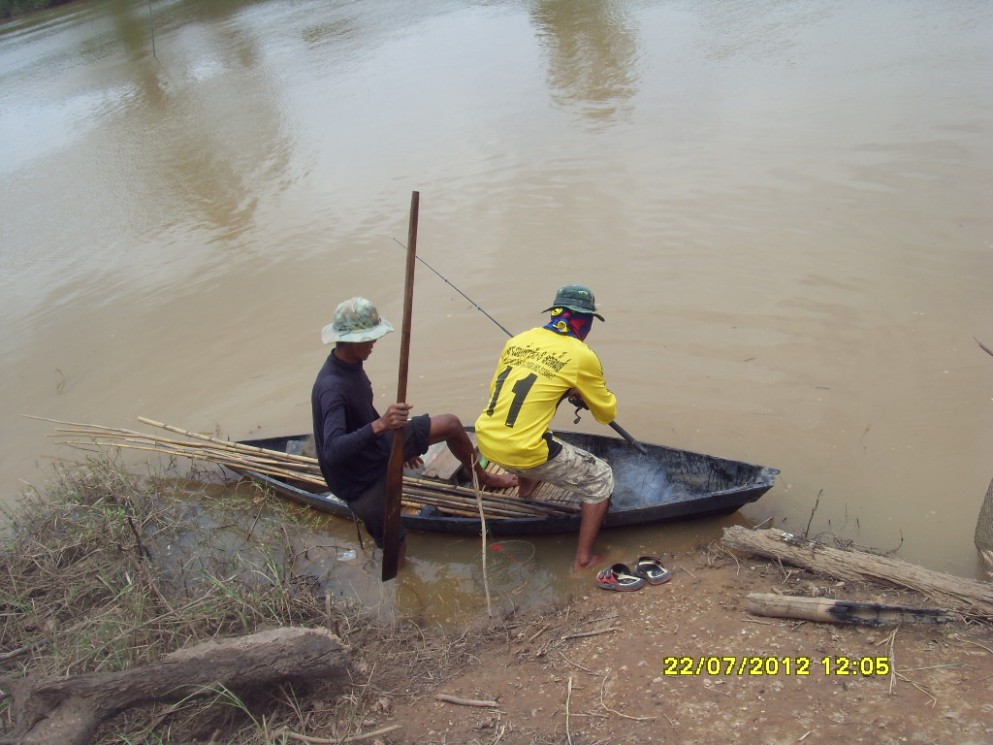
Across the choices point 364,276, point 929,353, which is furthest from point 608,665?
point 364,276

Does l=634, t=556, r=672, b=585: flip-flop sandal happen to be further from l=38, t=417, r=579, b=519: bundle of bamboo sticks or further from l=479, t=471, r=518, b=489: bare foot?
l=479, t=471, r=518, b=489: bare foot

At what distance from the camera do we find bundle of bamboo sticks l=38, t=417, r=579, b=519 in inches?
175

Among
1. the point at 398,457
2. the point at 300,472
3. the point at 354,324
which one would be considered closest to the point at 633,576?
the point at 398,457

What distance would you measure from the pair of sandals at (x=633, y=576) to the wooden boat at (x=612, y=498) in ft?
0.99

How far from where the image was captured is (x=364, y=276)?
8047 mm

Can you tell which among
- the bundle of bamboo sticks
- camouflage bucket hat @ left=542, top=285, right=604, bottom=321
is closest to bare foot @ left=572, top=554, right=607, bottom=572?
the bundle of bamboo sticks

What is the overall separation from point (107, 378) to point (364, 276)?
2.67 metres

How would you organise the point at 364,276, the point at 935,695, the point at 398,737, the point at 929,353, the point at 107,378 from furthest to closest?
the point at 364,276, the point at 107,378, the point at 929,353, the point at 398,737, the point at 935,695

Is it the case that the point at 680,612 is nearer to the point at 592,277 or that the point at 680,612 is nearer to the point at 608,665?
the point at 608,665

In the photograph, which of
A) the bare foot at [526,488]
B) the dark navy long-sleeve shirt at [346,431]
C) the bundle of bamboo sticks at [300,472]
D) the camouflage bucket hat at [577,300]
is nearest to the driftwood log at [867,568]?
the bundle of bamboo sticks at [300,472]

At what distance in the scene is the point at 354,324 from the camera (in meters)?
3.63

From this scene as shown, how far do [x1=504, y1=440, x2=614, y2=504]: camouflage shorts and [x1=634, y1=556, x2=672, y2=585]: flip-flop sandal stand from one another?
39cm

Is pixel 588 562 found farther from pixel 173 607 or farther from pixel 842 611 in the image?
pixel 173 607
